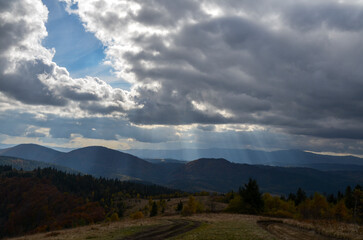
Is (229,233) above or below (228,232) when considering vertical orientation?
above

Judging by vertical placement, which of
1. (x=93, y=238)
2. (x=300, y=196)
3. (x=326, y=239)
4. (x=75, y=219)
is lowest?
(x=75, y=219)

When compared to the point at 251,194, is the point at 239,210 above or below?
below

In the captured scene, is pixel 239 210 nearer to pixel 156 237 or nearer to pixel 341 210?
pixel 341 210

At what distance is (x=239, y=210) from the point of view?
8806 centimetres

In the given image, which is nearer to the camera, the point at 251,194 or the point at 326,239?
the point at 326,239

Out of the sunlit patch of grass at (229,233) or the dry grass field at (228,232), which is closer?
the sunlit patch of grass at (229,233)

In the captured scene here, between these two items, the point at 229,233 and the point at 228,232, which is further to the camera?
the point at 228,232

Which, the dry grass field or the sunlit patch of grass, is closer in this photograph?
the sunlit patch of grass

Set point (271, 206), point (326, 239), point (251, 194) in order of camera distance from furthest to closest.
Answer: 1. point (271, 206)
2. point (251, 194)
3. point (326, 239)

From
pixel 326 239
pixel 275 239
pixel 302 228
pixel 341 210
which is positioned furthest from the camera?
pixel 341 210

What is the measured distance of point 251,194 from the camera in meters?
87.8

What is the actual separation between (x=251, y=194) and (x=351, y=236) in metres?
58.8

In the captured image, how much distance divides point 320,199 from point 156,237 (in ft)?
344

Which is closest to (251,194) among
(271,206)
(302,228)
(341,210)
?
(271,206)
